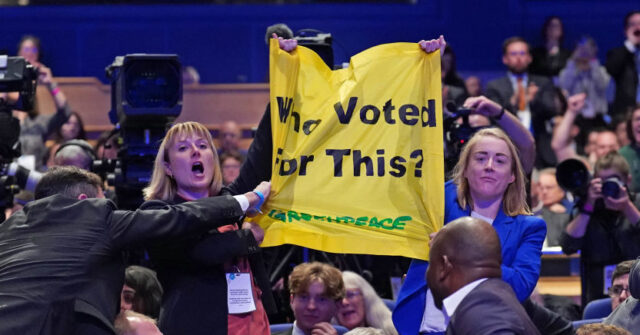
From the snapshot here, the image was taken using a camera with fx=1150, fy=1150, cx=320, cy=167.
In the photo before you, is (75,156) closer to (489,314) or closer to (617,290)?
(617,290)

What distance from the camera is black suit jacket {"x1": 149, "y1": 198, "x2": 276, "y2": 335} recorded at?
4188 mm

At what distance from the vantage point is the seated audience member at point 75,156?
20.2ft

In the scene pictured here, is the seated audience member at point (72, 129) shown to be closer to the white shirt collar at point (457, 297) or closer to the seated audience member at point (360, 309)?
the seated audience member at point (360, 309)

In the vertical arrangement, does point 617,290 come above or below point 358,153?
below

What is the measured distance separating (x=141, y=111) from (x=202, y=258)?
1.50m

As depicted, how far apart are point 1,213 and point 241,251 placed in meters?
1.92

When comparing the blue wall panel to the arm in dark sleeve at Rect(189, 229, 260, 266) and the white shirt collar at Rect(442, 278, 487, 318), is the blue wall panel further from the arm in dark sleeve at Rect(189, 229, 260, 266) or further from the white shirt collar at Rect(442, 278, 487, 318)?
the white shirt collar at Rect(442, 278, 487, 318)

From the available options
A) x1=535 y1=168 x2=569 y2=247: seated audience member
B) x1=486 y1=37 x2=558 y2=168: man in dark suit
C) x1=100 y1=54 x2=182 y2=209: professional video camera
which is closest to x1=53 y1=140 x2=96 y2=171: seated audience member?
x1=100 y1=54 x2=182 y2=209: professional video camera

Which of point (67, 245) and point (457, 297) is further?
point (67, 245)

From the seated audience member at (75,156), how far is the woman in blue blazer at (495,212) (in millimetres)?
2386

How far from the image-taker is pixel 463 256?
10.8 ft

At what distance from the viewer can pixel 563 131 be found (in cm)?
950

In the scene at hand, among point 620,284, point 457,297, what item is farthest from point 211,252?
A: point 620,284

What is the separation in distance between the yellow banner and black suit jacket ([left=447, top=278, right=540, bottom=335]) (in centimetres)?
130
